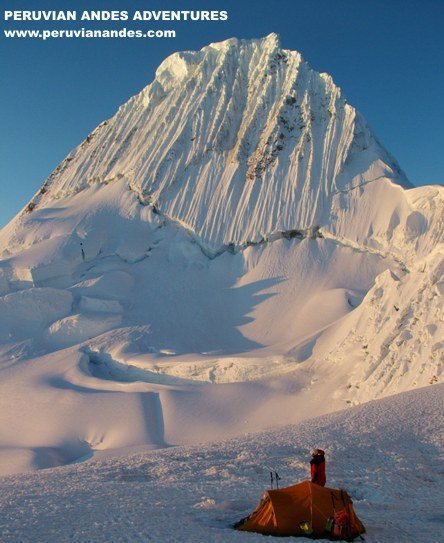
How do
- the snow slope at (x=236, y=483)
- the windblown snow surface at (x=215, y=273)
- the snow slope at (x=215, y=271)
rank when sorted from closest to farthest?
the snow slope at (x=236, y=483), the windblown snow surface at (x=215, y=273), the snow slope at (x=215, y=271)

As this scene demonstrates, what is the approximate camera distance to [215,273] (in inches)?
1401

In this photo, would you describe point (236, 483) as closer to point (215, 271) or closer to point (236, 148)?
point (215, 271)

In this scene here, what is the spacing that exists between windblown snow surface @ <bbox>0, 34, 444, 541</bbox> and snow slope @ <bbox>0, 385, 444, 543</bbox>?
349 millimetres

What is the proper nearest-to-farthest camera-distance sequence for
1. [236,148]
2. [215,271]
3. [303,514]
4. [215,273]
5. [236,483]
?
[303,514], [236,483], [215,273], [215,271], [236,148]

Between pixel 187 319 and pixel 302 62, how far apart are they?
20.5 meters

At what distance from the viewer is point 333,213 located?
3612cm

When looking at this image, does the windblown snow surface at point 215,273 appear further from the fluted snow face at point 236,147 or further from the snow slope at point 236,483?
the snow slope at point 236,483

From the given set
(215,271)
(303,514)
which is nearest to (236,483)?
(303,514)

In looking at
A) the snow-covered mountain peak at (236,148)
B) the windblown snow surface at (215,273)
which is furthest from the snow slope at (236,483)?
the snow-covered mountain peak at (236,148)

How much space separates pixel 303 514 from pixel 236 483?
2431 millimetres

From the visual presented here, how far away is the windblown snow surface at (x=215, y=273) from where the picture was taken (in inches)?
846

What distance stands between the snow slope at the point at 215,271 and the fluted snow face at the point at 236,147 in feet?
0.35

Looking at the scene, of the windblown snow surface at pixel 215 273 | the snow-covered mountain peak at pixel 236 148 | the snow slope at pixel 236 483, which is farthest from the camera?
the snow-covered mountain peak at pixel 236 148

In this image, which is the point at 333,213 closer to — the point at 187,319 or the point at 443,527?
the point at 187,319
